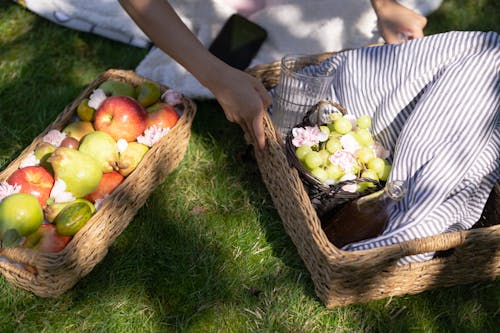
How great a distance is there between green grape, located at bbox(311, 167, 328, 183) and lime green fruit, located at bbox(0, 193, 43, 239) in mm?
811

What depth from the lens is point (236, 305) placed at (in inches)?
66.2

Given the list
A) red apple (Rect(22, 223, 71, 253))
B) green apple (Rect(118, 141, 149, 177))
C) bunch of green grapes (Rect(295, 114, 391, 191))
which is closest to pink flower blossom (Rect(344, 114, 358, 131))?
bunch of green grapes (Rect(295, 114, 391, 191))

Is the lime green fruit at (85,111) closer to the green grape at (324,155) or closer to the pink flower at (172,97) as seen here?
the pink flower at (172,97)

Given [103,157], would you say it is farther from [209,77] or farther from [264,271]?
[264,271]

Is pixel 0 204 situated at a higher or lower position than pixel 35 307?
higher

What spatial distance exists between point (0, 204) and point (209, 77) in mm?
699

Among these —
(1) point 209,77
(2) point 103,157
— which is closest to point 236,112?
(1) point 209,77

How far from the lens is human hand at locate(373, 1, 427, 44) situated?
2.07 m

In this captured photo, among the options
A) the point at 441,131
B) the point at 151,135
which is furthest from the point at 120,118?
the point at 441,131

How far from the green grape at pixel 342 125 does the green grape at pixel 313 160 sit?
137mm

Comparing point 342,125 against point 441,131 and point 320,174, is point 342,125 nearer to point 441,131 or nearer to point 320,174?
point 320,174

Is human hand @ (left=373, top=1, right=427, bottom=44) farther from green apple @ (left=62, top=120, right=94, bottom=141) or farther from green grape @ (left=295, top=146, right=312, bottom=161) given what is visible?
green apple @ (left=62, top=120, right=94, bottom=141)

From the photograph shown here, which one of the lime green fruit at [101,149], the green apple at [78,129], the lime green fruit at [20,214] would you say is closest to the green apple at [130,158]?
the lime green fruit at [101,149]

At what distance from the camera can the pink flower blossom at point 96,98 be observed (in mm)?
1904
